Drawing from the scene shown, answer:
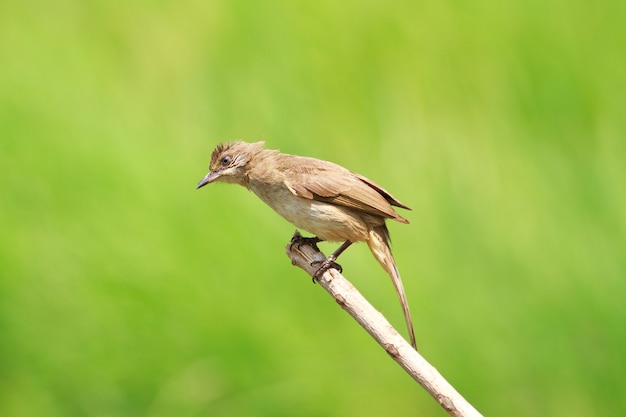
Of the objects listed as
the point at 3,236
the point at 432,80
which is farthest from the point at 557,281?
the point at 3,236

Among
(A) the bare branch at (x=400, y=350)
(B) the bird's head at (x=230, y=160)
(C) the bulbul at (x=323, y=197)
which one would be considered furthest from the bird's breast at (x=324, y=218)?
(A) the bare branch at (x=400, y=350)

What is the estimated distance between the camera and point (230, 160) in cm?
366

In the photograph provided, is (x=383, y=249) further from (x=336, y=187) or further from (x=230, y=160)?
(x=230, y=160)

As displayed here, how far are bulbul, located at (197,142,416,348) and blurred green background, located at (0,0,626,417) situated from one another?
530 millimetres

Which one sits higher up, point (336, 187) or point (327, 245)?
point (327, 245)

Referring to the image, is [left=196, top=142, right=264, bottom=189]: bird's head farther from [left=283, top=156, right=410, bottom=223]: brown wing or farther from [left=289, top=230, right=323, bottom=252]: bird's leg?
[left=289, top=230, right=323, bottom=252]: bird's leg

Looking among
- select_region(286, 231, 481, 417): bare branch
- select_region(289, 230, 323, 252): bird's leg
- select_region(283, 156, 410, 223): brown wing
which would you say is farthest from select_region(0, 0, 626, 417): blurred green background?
select_region(286, 231, 481, 417): bare branch

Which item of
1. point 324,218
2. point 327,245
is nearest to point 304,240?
point 324,218

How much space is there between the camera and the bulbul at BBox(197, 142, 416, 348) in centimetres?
340

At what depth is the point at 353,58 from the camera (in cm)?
443

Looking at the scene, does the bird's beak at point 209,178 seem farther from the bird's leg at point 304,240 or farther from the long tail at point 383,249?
the long tail at point 383,249

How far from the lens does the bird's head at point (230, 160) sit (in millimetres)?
3656

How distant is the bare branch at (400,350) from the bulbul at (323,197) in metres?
0.50

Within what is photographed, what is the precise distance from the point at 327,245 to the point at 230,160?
63 centimetres
